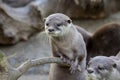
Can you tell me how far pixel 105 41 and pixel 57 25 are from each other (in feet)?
4.47

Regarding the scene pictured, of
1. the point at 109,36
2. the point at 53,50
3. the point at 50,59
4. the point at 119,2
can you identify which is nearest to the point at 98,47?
the point at 109,36

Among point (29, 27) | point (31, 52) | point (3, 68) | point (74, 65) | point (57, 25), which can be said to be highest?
point (57, 25)

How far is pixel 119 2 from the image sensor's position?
8047mm

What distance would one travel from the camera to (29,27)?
6797 mm

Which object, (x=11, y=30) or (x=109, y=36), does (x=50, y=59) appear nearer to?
(x=109, y=36)

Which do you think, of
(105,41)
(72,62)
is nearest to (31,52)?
(105,41)

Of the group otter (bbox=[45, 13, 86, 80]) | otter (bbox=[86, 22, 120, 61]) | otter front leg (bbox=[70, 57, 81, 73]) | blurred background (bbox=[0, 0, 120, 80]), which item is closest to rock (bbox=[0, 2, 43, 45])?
blurred background (bbox=[0, 0, 120, 80])

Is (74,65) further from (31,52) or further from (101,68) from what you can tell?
(31,52)

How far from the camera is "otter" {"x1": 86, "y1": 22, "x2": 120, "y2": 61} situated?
5741mm

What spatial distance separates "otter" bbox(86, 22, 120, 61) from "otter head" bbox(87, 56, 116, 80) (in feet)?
4.15

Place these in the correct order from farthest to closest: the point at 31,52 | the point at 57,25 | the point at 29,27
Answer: the point at 29,27
the point at 31,52
the point at 57,25

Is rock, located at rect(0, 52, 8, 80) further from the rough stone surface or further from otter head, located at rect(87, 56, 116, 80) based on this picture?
the rough stone surface

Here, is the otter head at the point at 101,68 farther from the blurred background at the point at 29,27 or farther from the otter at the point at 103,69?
the blurred background at the point at 29,27

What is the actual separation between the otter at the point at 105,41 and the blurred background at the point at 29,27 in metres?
0.71
